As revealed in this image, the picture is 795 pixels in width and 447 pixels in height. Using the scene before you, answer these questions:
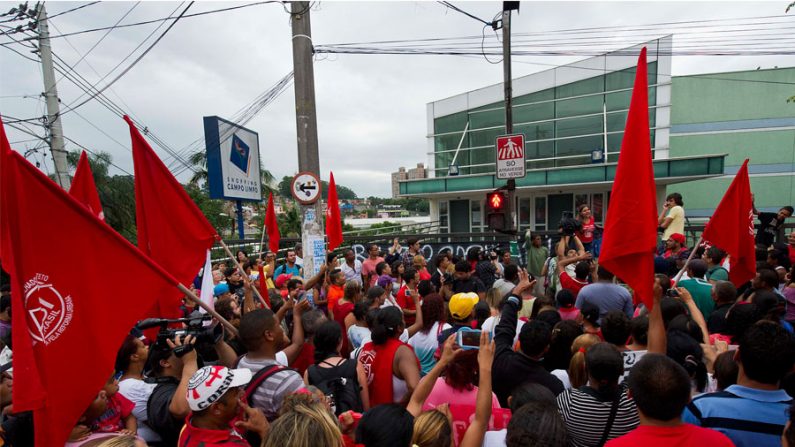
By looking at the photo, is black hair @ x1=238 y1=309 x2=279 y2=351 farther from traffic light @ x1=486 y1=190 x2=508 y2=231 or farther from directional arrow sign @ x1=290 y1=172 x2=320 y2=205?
traffic light @ x1=486 y1=190 x2=508 y2=231

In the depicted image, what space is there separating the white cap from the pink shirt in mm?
1117

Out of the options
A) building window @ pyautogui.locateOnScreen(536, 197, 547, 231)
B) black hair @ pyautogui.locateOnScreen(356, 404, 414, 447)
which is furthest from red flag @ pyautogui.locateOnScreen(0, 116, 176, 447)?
building window @ pyautogui.locateOnScreen(536, 197, 547, 231)

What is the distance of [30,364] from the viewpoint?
1.93 meters

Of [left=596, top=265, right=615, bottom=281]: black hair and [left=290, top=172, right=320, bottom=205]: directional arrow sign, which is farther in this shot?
[left=290, top=172, right=320, bottom=205]: directional arrow sign

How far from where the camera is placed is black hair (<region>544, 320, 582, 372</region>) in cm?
336

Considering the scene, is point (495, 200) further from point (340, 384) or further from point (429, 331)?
point (340, 384)

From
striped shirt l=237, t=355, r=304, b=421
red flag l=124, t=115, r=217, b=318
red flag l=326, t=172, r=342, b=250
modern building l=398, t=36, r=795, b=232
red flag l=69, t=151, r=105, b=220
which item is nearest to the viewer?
striped shirt l=237, t=355, r=304, b=421

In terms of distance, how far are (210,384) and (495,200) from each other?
7066mm

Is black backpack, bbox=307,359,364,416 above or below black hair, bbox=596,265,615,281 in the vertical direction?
below

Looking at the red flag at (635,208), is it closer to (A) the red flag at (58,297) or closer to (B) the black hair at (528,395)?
(B) the black hair at (528,395)

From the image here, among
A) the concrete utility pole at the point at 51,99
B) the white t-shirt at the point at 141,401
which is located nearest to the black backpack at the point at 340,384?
the white t-shirt at the point at 141,401

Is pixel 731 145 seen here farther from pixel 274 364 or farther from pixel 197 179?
pixel 197 179

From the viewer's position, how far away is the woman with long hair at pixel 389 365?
3045 millimetres

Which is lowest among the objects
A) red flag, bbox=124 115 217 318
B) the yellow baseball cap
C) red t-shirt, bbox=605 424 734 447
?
red t-shirt, bbox=605 424 734 447
